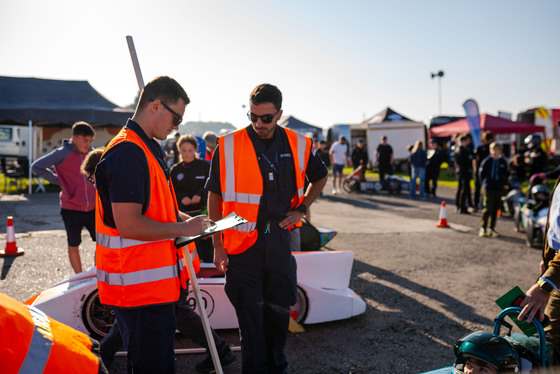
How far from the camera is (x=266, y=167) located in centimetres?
293

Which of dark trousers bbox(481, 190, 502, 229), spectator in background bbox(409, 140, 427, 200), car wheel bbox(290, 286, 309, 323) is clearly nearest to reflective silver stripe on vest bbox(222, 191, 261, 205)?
car wheel bbox(290, 286, 309, 323)

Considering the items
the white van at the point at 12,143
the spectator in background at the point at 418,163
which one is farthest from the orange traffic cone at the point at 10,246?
the white van at the point at 12,143

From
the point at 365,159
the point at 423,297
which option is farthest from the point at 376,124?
the point at 423,297

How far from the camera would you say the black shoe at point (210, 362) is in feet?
11.1

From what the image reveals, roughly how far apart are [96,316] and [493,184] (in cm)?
779

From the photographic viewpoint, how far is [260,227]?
2.88 meters

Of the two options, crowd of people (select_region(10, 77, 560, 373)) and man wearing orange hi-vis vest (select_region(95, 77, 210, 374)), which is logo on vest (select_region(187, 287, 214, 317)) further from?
man wearing orange hi-vis vest (select_region(95, 77, 210, 374))

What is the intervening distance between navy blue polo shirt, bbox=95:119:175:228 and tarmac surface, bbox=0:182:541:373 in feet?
6.61

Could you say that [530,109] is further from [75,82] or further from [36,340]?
[36,340]

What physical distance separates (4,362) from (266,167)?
188 cm

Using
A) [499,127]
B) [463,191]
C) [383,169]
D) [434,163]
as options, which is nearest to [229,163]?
[463,191]

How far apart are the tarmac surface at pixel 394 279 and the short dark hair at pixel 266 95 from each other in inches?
84.5

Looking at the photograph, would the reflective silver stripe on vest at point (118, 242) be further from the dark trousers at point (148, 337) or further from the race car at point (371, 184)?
the race car at point (371, 184)

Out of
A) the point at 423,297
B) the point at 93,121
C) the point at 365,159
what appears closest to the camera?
the point at 423,297
